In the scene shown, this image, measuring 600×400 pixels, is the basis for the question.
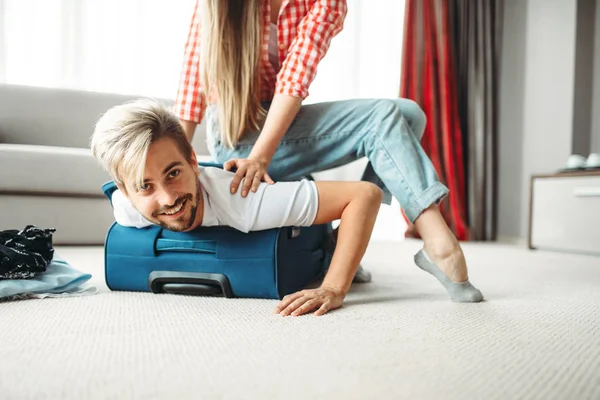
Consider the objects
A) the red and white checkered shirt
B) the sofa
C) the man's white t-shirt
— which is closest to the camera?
the man's white t-shirt

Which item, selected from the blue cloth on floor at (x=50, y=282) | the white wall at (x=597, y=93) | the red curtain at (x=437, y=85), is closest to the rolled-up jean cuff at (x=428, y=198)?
the blue cloth on floor at (x=50, y=282)

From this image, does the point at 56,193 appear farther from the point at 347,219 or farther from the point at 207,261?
the point at 347,219

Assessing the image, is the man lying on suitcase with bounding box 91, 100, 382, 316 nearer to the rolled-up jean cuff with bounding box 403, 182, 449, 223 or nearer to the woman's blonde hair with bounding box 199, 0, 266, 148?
the rolled-up jean cuff with bounding box 403, 182, 449, 223

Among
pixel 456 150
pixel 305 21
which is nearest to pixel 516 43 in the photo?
pixel 456 150

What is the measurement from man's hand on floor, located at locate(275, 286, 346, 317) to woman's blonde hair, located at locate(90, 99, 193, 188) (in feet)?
1.22

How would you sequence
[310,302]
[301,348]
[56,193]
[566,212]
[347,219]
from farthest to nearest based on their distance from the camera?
[566,212], [56,193], [347,219], [310,302], [301,348]

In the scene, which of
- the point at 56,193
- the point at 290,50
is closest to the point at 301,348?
the point at 290,50

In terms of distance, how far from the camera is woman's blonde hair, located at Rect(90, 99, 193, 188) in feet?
3.20

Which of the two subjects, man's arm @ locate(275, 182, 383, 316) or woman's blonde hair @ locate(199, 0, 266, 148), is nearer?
man's arm @ locate(275, 182, 383, 316)

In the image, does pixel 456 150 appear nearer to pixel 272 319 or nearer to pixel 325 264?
pixel 325 264

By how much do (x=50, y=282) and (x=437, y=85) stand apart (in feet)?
9.35

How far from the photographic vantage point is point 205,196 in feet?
3.61

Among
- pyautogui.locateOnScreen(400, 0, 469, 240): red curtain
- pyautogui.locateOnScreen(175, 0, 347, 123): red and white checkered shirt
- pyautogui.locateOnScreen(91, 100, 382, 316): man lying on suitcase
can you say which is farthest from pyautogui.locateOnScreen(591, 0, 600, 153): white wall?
pyautogui.locateOnScreen(91, 100, 382, 316): man lying on suitcase

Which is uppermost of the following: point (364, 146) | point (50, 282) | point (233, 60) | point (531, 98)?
point (531, 98)
